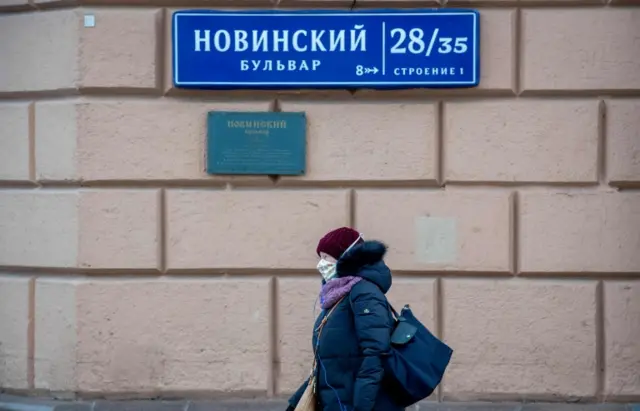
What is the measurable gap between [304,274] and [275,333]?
39 centimetres

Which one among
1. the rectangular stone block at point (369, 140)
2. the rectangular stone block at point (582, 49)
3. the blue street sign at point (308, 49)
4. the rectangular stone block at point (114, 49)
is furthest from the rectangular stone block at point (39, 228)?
the rectangular stone block at point (582, 49)

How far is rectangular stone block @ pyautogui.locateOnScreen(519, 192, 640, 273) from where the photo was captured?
17.5 feet

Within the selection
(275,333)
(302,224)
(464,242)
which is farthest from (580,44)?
(275,333)

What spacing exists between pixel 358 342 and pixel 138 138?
7.38ft

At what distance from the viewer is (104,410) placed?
534cm

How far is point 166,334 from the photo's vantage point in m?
5.40

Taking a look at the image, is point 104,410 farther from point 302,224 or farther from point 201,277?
point 302,224

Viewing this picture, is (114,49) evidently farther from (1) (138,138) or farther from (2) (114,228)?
(2) (114,228)

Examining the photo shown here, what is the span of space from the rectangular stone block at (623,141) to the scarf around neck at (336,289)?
7.28ft

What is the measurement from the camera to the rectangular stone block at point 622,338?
5.35 metres

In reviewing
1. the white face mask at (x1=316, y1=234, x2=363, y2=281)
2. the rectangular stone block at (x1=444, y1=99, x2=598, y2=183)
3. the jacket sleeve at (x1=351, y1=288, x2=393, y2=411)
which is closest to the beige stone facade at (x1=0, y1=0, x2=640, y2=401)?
the rectangular stone block at (x1=444, y1=99, x2=598, y2=183)

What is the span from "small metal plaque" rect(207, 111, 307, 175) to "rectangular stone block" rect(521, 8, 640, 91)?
139 centimetres

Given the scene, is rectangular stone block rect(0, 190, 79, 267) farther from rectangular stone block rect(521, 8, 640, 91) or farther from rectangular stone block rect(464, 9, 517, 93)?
rectangular stone block rect(521, 8, 640, 91)

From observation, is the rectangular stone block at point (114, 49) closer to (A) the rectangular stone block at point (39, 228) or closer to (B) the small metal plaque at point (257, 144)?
(B) the small metal plaque at point (257, 144)
